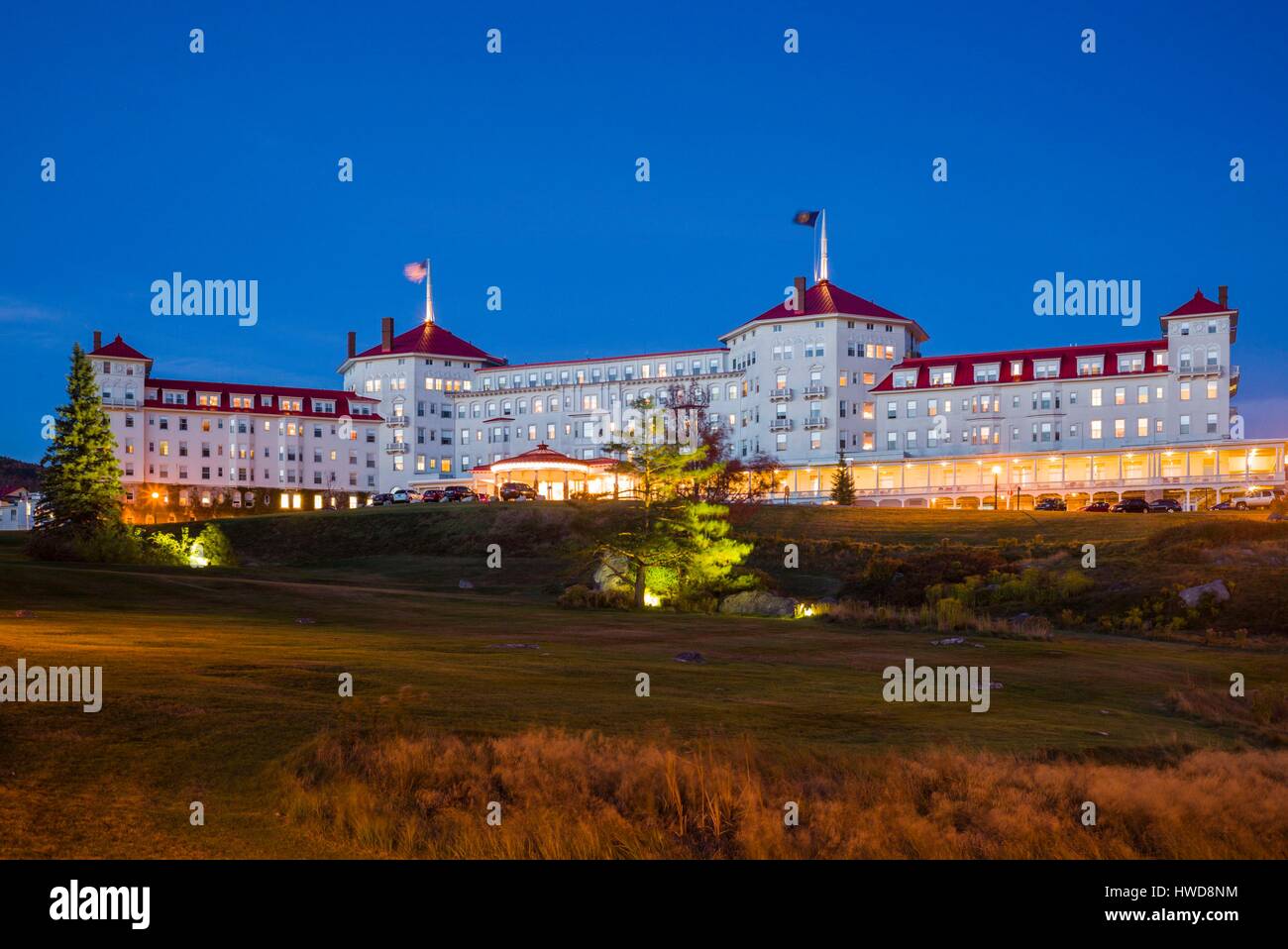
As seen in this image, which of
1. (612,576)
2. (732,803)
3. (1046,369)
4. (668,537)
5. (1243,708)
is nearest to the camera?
(732,803)

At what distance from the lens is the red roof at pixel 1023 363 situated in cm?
11562

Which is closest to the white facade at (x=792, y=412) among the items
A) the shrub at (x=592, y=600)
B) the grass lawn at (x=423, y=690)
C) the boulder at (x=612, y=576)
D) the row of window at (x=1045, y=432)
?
the row of window at (x=1045, y=432)

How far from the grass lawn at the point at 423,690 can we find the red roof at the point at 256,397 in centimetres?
10108

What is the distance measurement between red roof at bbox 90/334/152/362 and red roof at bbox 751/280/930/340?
73.1 meters

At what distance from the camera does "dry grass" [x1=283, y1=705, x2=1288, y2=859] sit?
12320mm

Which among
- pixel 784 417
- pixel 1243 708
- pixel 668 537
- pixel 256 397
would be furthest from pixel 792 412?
pixel 1243 708

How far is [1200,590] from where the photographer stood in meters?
42.7

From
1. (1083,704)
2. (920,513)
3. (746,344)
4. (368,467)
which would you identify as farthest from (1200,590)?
(368,467)

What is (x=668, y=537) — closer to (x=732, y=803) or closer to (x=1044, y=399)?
(x=732, y=803)

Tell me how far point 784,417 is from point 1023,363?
25919 millimetres

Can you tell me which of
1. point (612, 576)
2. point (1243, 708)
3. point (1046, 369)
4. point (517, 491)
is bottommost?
point (1243, 708)

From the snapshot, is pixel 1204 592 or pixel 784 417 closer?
pixel 1204 592

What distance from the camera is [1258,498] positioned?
95000 millimetres

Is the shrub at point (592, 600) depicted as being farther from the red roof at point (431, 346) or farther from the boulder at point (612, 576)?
the red roof at point (431, 346)
